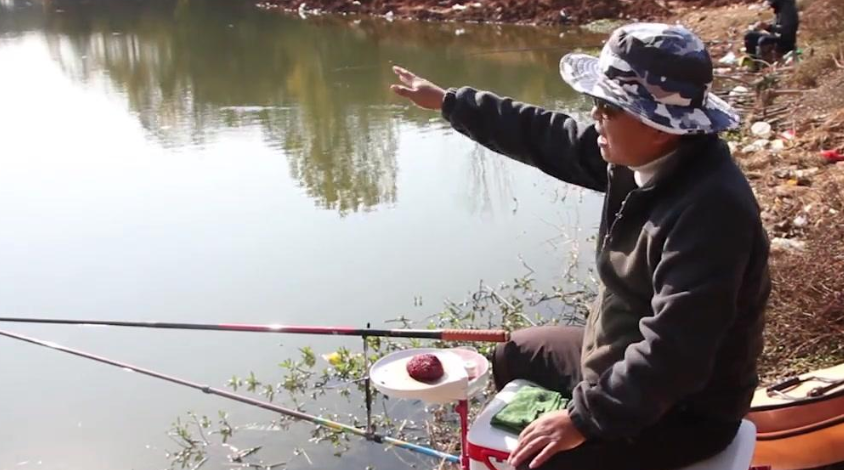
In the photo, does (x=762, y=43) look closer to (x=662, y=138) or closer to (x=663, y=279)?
(x=662, y=138)

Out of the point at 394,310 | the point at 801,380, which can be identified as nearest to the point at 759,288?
the point at 801,380

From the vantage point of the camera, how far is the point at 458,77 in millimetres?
10367

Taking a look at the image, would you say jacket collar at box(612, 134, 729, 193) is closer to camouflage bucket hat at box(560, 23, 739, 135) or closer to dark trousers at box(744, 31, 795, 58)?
camouflage bucket hat at box(560, 23, 739, 135)

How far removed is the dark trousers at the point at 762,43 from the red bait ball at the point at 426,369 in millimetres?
7075

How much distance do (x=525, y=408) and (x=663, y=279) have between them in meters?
0.39

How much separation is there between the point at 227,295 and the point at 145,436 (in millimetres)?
1145

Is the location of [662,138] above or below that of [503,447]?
above

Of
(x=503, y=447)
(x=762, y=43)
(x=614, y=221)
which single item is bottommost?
(x=503, y=447)

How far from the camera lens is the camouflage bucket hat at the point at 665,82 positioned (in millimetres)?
1392

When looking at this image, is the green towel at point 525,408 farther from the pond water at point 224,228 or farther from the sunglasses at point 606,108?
the pond water at point 224,228

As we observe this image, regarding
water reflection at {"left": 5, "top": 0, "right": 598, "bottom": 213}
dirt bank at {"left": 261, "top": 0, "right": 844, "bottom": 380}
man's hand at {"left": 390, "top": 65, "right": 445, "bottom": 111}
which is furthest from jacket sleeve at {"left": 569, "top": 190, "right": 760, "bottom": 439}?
water reflection at {"left": 5, "top": 0, "right": 598, "bottom": 213}

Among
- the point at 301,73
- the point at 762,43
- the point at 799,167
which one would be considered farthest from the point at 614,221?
the point at 301,73

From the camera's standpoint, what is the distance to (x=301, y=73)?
1062 centimetres

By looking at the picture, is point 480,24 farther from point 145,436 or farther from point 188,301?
point 145,436
